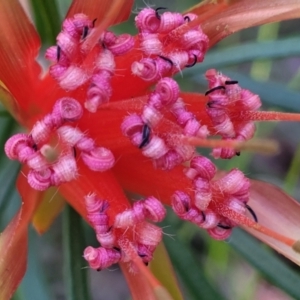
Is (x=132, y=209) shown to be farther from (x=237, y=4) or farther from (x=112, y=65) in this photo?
(x=237, y=4)

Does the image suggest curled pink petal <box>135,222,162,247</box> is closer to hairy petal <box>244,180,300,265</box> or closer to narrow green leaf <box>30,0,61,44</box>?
hairy petal <box>244,180,300,265</box>

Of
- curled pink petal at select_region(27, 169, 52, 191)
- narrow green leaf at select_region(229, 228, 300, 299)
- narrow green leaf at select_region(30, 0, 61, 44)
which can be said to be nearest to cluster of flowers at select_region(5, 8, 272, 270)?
curled pink petal at select_region(27, 169, 52, 191)

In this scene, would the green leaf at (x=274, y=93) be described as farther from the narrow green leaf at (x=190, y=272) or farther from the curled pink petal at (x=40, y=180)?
the curled pink petal at (x=40, y=180)

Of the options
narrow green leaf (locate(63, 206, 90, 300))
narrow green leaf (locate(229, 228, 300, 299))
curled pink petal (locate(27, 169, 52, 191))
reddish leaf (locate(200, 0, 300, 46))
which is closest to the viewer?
curled pink petal (locate(27, 169, 52, 191))

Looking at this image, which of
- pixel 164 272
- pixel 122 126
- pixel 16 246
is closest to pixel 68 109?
pixel 122 126

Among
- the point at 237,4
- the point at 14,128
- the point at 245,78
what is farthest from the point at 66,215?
the point at 245,78

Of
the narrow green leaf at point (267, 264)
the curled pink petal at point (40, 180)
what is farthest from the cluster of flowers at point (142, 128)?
the narrow green leaf at point (267, 264)
